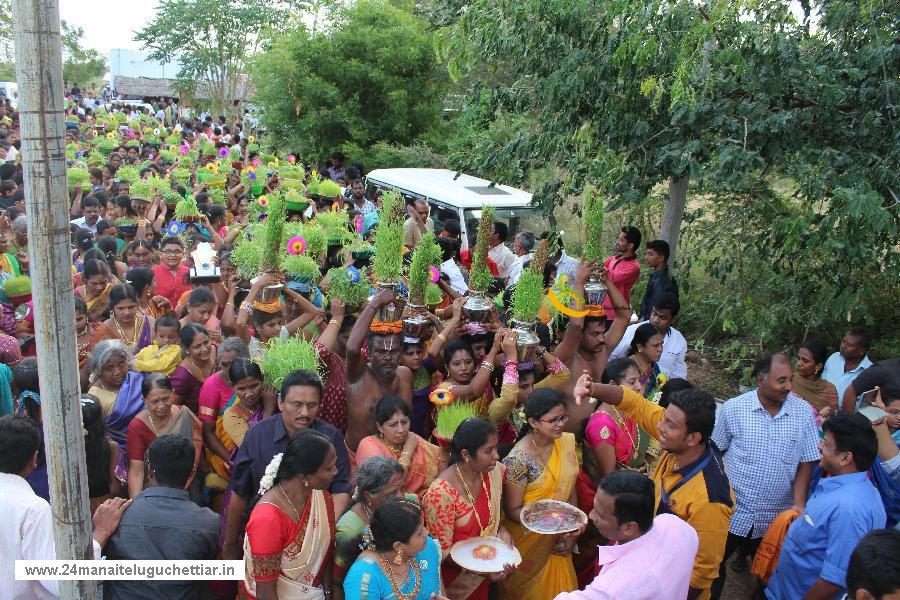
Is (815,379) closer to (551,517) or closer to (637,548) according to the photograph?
(551,517)

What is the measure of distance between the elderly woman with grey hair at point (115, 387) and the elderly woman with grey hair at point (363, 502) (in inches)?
67.7

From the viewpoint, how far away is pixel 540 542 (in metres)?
4.24

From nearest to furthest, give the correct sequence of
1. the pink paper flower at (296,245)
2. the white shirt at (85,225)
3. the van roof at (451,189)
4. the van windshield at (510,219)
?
the pink paper flower at (296,245), the white shirt at (85,225), the van windshield at (510,219), the van roof at (451,189)

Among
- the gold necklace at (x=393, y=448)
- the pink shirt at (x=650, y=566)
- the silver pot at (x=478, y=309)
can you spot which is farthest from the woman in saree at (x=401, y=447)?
the pink shirt at (x=650, y=566)

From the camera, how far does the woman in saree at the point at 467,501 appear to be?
3.88m

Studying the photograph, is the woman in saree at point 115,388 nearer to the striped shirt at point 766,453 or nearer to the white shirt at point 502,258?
the striped shirt at point 766,453

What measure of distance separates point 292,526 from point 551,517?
150 centimetres

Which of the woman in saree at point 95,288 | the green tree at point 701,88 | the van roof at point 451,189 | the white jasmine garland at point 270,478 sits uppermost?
the green tree at point 701,88

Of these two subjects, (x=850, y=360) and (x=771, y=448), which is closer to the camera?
(x=771, y=448)

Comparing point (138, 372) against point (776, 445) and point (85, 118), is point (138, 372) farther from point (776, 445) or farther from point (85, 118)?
point (85, 118)

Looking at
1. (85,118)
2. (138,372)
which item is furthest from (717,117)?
(85,118)

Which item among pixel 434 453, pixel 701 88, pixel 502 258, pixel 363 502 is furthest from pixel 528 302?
pixel 502 258

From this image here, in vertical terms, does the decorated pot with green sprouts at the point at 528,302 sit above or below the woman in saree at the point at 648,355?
above

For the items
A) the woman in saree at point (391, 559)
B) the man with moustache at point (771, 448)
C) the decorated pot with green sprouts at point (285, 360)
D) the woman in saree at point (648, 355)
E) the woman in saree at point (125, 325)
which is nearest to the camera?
the woman in saree at point (391, 559)
